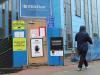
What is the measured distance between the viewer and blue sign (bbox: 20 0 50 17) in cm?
1945

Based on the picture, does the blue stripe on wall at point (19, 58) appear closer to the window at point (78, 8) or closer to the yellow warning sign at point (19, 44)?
the yellow warning sign at point (19, 44)

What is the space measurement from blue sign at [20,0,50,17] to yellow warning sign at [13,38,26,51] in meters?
1.23

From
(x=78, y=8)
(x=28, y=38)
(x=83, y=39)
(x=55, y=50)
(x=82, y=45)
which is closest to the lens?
(x=82, y=45)

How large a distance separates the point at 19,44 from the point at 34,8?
6.25 ft

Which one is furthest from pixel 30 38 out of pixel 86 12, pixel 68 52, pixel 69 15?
pixel 86 12

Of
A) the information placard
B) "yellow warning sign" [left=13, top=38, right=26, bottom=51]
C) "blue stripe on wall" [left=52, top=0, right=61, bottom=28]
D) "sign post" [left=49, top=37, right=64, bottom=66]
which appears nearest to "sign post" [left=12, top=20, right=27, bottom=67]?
"yellow warning sign" [left=13, top=38, right=26, bottom=51]

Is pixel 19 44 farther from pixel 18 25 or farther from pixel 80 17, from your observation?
pixel 80 17

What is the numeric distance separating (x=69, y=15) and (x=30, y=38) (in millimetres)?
10849

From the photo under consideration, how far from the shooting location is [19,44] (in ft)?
63.1

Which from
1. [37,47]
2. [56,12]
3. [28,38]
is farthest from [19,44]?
[56,12]

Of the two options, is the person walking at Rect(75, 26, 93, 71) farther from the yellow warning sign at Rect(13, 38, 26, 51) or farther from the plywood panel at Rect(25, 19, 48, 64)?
the yellow warning sign at Rect(13, 38, 26, 51)

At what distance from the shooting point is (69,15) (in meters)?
29.8

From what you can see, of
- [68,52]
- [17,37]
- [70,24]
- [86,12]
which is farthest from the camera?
[86,12]

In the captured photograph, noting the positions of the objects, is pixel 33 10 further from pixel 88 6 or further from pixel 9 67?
pixel 88 6
